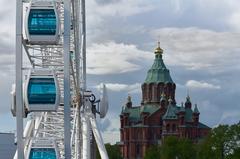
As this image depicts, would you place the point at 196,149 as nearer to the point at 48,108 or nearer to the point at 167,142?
the point at 167,142

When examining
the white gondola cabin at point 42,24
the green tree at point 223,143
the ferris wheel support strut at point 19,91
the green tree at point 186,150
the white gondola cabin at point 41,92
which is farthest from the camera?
the green tree at point 186,150

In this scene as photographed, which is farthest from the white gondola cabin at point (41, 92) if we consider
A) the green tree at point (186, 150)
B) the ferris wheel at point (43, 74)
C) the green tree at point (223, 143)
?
the green tree at point (186, 150)

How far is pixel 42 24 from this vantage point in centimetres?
3947

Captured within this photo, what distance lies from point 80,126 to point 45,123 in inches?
358

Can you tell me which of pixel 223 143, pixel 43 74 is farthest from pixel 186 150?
pixel 43 74

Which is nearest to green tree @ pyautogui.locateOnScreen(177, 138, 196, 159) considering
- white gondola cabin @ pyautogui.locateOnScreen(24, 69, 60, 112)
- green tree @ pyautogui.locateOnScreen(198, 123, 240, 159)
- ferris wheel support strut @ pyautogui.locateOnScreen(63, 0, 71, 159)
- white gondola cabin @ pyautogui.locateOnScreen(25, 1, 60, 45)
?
green tree @ pyautogui.locateOnScreen(198, 123, 240, 159)

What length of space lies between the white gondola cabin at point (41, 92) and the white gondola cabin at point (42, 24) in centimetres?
154

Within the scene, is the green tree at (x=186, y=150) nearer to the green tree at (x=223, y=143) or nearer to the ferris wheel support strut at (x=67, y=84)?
the green tree at (x=223, y=143)

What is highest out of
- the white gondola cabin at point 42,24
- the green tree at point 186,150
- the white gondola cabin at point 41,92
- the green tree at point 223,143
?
the white gondola cabin at point 42,24

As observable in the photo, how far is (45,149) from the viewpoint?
38.5m

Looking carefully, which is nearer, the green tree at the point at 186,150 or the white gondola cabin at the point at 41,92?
the white gondola cabin at the point at 41,92

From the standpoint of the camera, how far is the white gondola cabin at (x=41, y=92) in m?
38.5

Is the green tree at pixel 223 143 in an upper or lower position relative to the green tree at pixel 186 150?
upper

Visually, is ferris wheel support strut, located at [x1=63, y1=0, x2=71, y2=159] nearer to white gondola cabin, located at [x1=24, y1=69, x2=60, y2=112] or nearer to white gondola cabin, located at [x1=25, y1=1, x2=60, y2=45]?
white gondola cabin, located at [x1=24, y1=69, x2=60, y2=112]
